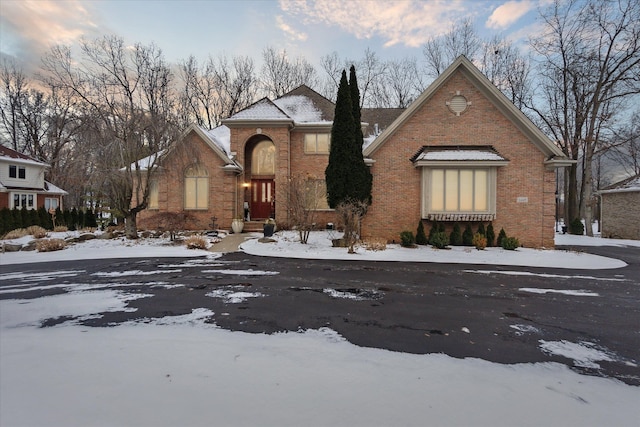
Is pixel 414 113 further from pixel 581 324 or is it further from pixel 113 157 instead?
pixel 113 157

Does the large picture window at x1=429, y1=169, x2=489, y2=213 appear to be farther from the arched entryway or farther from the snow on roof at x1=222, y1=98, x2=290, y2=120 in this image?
the arched entryway

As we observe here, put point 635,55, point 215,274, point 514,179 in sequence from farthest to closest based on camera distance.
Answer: point 635,55, point 514,179, point 215,274

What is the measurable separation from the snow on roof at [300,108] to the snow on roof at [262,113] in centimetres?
128

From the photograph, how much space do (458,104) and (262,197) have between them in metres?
12.6

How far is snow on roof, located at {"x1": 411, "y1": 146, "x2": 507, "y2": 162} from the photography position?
12.8m

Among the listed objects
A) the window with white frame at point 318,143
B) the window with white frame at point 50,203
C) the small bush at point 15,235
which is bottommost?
the small bush at point 15,235

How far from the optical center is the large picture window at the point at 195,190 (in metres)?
17.9

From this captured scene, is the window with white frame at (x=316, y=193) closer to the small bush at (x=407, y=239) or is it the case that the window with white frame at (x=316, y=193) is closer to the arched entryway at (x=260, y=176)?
the arched entryway at (x=260, y=176)

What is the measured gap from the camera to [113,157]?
13828mm

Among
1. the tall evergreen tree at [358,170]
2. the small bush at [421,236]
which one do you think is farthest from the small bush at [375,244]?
the tall evergreen tree at [358,170]

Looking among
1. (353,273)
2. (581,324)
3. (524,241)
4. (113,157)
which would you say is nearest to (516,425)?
(581,324)

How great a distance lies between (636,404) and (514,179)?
495 inches

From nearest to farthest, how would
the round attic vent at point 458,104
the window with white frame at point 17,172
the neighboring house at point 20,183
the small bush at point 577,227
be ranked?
the round attic vent at point 458,104 < the small bush at point 577,227 < the neighboring house at point 20,183 < the window with white frame at point 17,172

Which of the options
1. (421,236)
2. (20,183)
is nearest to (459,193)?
(421,236)
